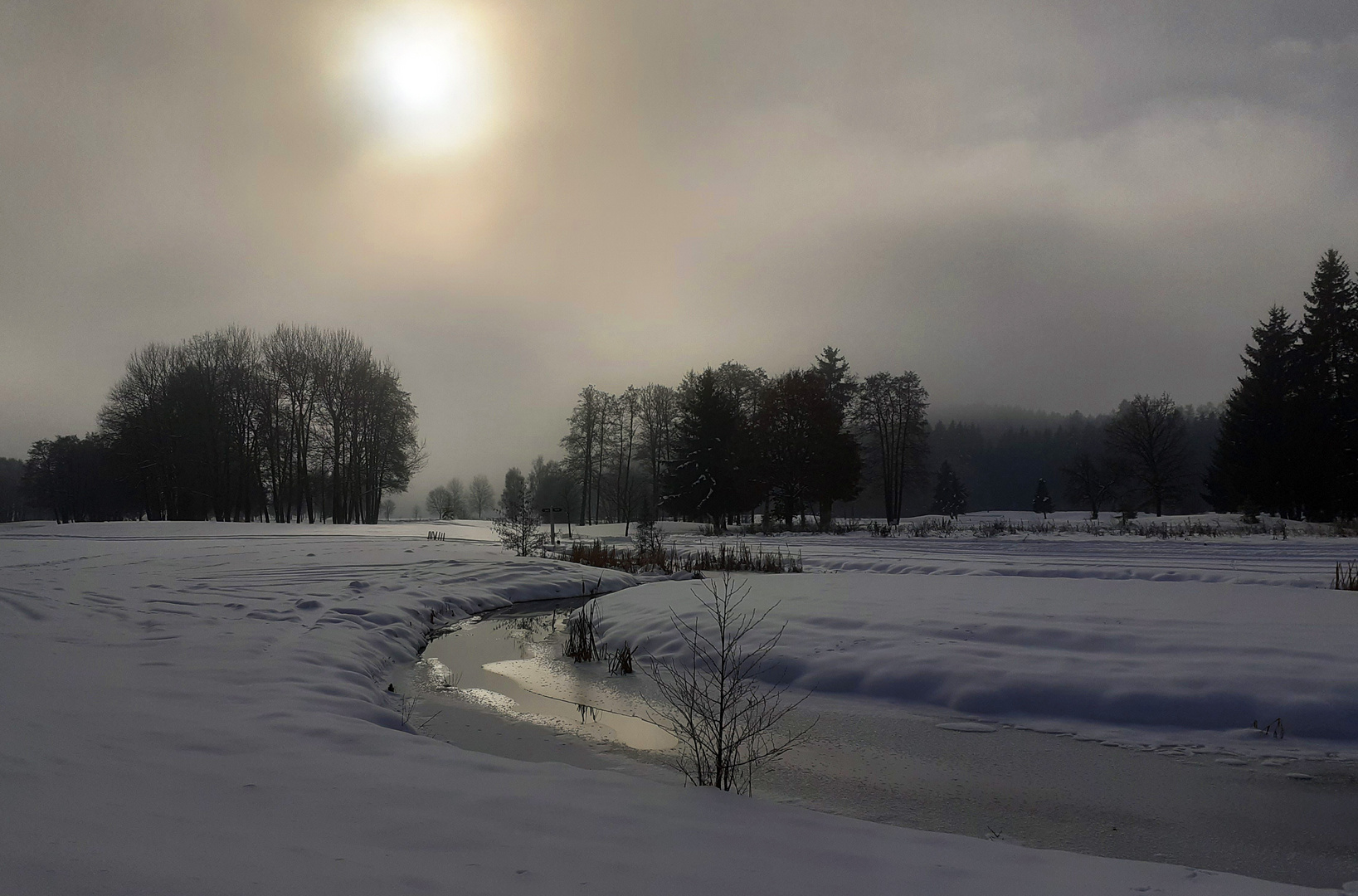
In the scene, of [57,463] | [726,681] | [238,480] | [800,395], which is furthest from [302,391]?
[726,681]

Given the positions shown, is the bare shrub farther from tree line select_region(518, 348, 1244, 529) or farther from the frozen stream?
the frozen stream

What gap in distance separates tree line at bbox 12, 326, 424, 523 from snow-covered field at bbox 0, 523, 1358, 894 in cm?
3041

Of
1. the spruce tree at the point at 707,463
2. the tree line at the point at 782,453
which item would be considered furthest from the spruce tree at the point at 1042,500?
the spruce tree at the point at 707,463

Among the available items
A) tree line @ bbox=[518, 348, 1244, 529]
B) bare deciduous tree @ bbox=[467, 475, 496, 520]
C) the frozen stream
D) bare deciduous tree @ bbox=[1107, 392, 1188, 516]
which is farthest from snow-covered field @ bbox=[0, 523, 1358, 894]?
bare deciduous tree @ bbox=[467, 475, 496, 520]

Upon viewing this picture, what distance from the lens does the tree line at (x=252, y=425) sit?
3831 cm

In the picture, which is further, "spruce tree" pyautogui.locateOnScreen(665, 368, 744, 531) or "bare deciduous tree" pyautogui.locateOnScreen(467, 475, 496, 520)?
"bare deciduous tree" pyautogui.locateOnScreen(467, 475, 496, 520)

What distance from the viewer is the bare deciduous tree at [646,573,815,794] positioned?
4.18 metres

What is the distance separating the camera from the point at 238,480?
3909 centimetres

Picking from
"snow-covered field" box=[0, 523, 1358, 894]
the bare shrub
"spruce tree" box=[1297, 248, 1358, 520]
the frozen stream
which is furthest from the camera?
"spruce tree" box=[1297, 248, 1358, 520]

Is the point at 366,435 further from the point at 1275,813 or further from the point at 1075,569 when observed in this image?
the point at 1275,813

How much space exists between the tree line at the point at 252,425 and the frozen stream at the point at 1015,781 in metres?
36.8

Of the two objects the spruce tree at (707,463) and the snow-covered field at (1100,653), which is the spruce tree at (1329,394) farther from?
the snow-covered field at (1100,653)

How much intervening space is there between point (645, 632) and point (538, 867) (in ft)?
19.8

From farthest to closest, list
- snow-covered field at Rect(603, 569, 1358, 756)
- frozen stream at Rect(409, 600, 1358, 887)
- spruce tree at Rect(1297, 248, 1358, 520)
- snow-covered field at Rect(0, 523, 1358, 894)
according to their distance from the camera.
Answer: spruce tree at Rect(1297, 248, 1358, 520) → snow-covered field at Rect(603, 569, 1358, 756) → frozen stream at Rect(409, 600, 1358, 887) → snow-covered field at Rect(0, 523, 1358, 894)
